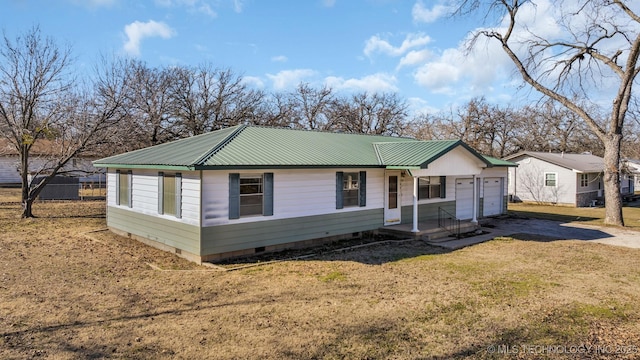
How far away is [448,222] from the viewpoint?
16.1 m

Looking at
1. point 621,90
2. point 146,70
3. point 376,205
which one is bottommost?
point 376,205

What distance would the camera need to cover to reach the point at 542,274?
941cm

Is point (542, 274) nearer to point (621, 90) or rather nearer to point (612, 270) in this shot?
point (612, 270)

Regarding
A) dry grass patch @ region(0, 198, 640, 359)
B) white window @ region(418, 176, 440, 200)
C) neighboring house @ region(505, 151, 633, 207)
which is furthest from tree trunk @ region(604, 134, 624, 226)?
white window @ region(418, 176, 440, 200)

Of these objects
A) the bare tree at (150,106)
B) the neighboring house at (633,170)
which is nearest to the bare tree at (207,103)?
the bare tree at (150,106)

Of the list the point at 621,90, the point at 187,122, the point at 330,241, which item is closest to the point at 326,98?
the point at 187,122

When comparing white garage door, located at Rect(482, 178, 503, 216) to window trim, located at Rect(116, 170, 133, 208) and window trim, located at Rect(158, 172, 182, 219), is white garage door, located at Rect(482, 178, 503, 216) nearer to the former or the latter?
window trim, located at Rect(158, 172, 182, 219)

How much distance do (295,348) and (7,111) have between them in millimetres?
18490

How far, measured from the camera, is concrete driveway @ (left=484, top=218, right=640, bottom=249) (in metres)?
14.6

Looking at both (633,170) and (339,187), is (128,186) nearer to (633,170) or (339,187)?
(339,187)

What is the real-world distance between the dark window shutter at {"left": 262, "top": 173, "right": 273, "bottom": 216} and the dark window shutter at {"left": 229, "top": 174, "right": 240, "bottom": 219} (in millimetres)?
853

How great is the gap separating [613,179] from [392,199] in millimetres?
11352

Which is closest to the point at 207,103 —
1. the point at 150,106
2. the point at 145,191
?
the point at 150,106

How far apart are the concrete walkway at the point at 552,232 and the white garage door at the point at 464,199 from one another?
0.96 metres
